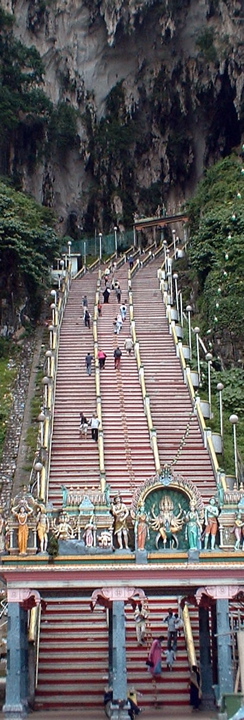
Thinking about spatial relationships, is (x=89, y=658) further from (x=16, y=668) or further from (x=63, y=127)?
(x=63, y=127)

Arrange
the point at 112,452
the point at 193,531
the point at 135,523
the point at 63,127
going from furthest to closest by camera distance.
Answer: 1. the point at 63,127
2. the point at 112,452
3. the point at 135,523
4. the point at 193,531

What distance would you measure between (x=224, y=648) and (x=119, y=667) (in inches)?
73.2

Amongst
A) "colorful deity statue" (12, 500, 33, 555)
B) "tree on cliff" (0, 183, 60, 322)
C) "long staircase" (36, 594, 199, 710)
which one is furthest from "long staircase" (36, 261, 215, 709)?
"tree on cliff" (0, 183, 60, 322)

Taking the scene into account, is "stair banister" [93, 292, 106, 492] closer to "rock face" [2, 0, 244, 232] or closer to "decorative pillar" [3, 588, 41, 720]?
"decorative pillar" [3, 588, 41, 720]

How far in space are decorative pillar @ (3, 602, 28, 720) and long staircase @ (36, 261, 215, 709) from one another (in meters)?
0.77

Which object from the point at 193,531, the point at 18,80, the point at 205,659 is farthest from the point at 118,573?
the point at 18,80

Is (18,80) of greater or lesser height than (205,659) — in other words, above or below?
above

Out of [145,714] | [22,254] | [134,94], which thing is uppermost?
[134,94]

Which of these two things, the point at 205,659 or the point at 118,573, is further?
the point at 205,659

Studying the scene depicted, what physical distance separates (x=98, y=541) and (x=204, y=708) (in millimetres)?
3908

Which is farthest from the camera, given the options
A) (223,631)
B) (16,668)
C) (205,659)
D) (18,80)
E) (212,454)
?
(18,80)

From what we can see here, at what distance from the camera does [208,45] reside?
52.4 m

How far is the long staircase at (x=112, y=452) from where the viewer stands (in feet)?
60.5

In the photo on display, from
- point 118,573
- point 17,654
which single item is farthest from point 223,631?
point 17,654
